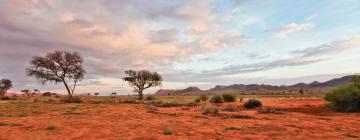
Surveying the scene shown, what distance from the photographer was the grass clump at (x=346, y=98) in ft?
80.9

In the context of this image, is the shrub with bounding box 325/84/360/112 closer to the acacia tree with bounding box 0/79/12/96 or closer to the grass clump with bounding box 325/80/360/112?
the grass clump with bounding box 325/80/360/112

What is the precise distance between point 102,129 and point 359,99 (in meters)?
22.1

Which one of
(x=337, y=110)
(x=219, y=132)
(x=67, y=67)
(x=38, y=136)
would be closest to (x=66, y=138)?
(x=38, y=136)

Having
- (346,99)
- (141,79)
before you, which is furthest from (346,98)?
(141,79)

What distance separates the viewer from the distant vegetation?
24672 millimetres

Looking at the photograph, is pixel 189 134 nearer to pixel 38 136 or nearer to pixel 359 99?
pixel 38 136

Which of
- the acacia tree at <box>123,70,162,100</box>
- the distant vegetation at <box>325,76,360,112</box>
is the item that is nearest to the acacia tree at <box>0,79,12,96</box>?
the acacia tree at <box>123,70,162,100</box>

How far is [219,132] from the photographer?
1284 cm

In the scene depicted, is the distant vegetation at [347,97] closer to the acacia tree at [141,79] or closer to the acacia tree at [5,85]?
the acacia tree at [141,79]

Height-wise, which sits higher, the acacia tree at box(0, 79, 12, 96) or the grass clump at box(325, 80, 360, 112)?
the acacia tree at box(0, 79, 12, 96)

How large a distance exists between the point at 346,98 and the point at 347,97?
15cm

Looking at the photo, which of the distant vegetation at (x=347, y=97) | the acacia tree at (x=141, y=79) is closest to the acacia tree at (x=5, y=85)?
the acacia tree at (x=141, y=79)

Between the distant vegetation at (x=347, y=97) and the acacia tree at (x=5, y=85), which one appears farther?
the acacia tree at (x=5, y=85)

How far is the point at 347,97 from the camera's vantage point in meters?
25.0
